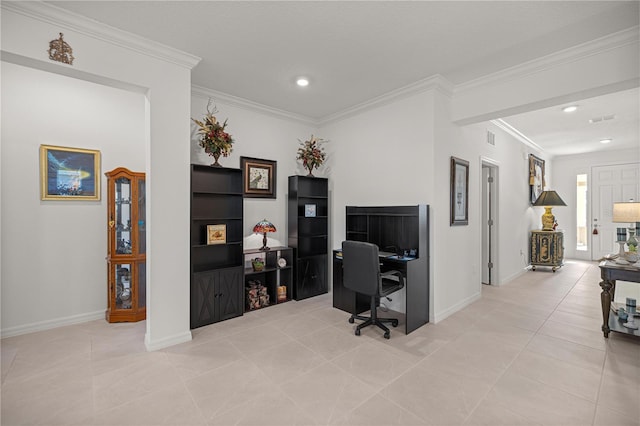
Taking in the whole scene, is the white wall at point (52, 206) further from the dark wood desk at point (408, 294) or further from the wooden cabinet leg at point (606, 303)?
the wooden cabinet leg at point (606, 303)

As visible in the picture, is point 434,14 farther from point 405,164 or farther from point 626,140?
point 626,140

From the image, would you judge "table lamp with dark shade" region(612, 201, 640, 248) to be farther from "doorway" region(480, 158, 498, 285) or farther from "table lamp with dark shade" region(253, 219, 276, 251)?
"table lamp with dark shade" region(253, 219, 276, 251)

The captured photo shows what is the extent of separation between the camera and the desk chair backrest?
2.96m

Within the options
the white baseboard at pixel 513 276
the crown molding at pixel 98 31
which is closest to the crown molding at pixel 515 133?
the white baseboard at pixel 513 276

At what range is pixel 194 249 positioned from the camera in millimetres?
3455

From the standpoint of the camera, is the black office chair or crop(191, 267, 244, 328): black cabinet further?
crop(191, 267, 244, 328): black cabinet

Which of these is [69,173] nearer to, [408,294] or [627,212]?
[408,294]

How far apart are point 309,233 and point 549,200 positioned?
17.3 ft

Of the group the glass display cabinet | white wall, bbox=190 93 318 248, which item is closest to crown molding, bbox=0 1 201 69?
white wall, bbox=190 93 318 248

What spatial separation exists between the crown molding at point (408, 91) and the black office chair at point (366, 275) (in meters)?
2.01

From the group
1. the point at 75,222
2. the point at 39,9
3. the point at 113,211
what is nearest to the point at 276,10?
the point at 39,9

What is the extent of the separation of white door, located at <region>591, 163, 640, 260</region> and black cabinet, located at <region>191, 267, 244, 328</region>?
864 cm

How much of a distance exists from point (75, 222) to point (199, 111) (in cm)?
195

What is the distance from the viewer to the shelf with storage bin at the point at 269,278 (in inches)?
155
